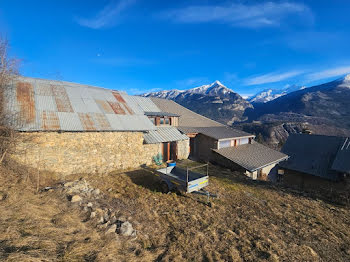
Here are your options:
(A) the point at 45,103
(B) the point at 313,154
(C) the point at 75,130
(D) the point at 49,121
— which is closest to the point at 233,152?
(B) the point at 313,154

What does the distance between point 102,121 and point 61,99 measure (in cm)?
403

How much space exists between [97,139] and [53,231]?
844cm

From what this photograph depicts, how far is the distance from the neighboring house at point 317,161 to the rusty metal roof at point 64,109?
65.9 feet

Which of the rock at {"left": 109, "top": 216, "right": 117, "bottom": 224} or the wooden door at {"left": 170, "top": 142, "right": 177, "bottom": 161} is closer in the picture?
the rock at {"left": 109, "top": 216, "right": 117, "bottom": 224}

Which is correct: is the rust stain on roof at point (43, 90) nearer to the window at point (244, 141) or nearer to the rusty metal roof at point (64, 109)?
the rusty metal roof at point (64, 109)

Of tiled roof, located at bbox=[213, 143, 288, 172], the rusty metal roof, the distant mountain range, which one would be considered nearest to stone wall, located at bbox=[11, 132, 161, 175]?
the rusty metal roof

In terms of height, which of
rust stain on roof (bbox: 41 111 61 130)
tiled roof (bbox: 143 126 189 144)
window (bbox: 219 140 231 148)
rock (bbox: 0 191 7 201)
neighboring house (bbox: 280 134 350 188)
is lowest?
neighboring house (bbox: 280 134 350 188)

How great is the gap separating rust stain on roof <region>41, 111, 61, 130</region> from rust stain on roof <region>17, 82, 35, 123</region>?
58cm

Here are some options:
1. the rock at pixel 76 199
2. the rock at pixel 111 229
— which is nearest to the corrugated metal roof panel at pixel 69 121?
the rock at pixel 76 199

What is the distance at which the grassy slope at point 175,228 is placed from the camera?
4457mm

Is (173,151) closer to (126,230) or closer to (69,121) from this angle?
(69,121)

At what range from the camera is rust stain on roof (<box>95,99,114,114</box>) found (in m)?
15.1

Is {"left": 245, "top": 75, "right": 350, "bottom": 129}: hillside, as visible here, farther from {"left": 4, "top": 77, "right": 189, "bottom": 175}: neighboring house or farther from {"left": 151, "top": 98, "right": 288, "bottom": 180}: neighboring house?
{"left": 4, "top": 77, "right": 189, "bottom": 175}: neighboring house

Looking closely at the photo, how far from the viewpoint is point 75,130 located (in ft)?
38.0
